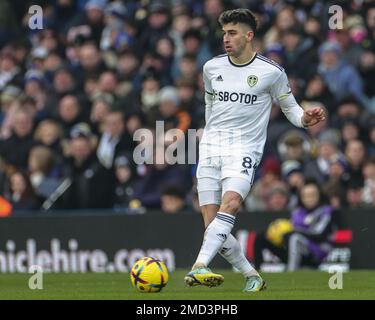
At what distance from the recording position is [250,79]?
42.1 ft

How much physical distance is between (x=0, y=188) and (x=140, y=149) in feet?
8.15

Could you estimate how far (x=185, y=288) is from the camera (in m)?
13.5

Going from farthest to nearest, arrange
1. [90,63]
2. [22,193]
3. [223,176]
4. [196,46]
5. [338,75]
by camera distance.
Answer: [90,63] < [196,46] < [338,75] < [22,193] < [223,176]

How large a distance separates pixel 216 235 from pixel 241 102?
4.70 feet

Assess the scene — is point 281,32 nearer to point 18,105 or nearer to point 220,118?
point 18,105

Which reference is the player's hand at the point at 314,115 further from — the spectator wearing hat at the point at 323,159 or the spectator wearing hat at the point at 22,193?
the spectator wearing hat at the point at 22,193

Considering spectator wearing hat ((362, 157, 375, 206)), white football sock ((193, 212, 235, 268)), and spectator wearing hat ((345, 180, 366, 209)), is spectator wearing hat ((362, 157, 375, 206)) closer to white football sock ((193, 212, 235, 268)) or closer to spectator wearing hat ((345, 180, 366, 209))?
spectator wearing hat ((345, 180, 366, 209))

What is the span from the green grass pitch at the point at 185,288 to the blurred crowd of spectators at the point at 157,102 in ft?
9.62

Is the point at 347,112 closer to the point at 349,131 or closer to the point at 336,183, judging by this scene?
the point at 349,131

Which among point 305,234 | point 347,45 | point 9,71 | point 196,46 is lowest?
point 305,234

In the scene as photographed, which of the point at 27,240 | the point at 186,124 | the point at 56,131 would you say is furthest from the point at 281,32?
the point at 27,240

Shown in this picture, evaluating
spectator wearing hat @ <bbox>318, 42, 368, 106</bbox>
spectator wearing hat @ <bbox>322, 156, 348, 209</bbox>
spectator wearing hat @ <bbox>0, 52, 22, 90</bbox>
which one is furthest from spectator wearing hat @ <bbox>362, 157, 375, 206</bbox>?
spectator wearing hat @ <bbox>0, 52, 22, 90</bbox>

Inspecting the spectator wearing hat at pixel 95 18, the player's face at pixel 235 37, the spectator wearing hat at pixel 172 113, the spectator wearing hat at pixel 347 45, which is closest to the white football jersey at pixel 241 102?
the player's face at pixel 235 37

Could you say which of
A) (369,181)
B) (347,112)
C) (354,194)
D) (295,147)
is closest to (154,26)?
(347,112)
